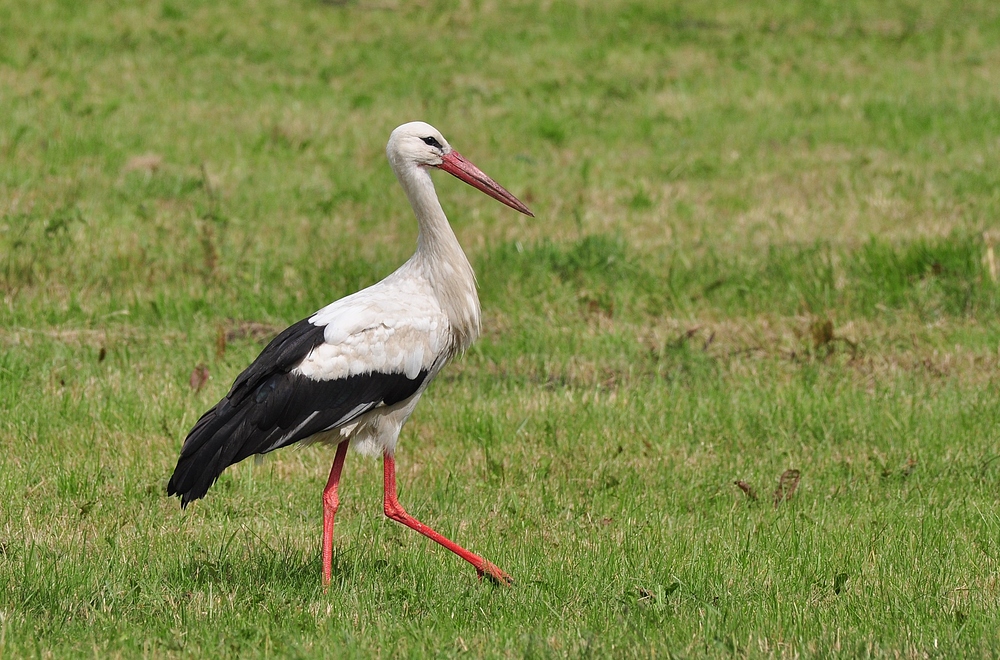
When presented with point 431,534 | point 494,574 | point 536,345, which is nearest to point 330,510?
point 431,534

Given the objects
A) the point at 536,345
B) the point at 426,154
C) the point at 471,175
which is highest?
the point at 426,154

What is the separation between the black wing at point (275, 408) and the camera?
14.8ft

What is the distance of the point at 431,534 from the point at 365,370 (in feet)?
2.31

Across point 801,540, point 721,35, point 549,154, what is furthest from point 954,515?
point 721,35

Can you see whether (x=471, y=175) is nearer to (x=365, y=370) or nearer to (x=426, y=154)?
(x=426, y=154)

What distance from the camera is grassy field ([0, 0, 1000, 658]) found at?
4.25 metres

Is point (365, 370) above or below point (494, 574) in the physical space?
above

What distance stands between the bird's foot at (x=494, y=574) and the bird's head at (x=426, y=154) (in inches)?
60.4

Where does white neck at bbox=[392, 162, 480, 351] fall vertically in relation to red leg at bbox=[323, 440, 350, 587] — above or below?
above

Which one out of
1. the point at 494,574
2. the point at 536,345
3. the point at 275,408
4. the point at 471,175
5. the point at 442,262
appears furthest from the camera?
the point at 536,345

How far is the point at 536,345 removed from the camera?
25.3ft

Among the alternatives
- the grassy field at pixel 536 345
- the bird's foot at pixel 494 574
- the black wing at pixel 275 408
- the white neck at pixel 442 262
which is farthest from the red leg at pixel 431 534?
the white neck at pixel 442 262

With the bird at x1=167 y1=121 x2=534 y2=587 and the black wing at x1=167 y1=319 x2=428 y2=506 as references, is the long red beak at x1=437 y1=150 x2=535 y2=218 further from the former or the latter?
the black wing at x1=167 y1=319 x2=428 y2=506

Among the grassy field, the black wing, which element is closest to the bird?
the black wing
